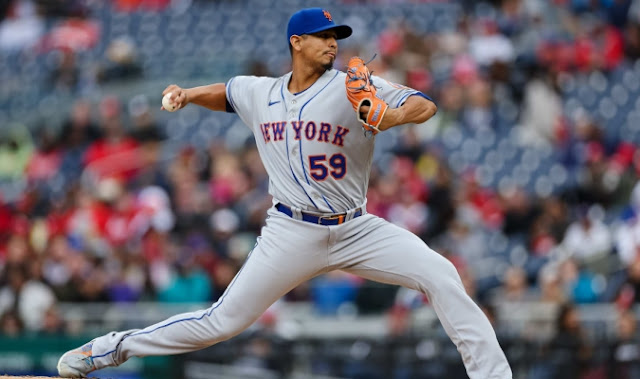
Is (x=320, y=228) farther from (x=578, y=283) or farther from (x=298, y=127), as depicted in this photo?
(x=578, y=283)

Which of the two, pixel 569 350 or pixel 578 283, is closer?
pixel 569 350

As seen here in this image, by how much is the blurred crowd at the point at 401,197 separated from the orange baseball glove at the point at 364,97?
14.1ft

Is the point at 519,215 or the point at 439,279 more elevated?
the point at 439,279

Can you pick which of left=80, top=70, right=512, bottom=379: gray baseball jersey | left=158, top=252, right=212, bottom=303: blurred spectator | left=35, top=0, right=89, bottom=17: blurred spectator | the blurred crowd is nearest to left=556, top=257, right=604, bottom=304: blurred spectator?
the blurred crowd

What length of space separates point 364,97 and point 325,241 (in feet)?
2.50

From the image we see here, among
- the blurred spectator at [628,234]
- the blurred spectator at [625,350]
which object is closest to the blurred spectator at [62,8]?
the blurred spectator at [628,234]

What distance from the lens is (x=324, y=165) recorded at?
4.75m

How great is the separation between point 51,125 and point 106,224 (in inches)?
124

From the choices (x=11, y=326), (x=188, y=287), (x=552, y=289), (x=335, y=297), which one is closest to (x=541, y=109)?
(x=552, y=289)

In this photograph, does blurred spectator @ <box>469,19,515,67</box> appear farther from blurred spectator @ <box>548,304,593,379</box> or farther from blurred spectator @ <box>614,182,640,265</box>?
blurred spectator @ <box>548,304,593,379</box>

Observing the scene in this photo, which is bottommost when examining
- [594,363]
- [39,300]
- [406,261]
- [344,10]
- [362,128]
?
[594,363]

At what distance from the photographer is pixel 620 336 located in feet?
26.2

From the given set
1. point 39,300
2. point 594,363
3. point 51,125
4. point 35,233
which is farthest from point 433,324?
point 51,125

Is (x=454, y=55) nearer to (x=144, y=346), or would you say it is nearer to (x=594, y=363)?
(x=594, y=363)
